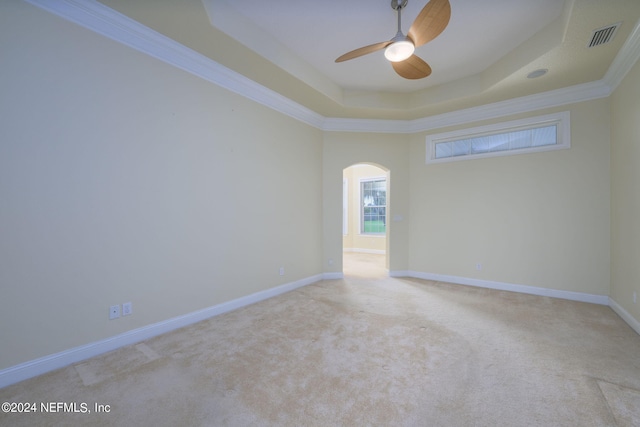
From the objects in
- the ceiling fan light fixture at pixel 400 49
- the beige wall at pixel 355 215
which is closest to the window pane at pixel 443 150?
the ceiling fan light fixture at pixel 400 49

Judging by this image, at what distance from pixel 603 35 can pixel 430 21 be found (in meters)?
1.86

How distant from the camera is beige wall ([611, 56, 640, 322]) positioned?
2883mm

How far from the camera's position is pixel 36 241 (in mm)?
2121

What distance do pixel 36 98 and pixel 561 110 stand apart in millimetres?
5941

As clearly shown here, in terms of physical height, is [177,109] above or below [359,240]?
above

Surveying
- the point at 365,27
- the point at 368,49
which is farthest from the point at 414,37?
the point at 365,27

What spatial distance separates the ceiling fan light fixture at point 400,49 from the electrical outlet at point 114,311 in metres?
3.42

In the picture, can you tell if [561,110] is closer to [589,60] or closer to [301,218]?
[589,60]

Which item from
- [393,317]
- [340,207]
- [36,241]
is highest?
[340,207]

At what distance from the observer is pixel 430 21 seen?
7.43 feet

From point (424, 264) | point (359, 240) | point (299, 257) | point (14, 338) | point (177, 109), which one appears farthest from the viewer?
point (359, 240)

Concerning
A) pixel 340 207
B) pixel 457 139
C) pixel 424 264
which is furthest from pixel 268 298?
pixel 457 139

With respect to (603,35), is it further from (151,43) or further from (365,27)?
(151,43)

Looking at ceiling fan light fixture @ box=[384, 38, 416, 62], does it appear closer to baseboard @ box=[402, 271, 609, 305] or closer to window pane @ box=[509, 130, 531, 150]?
window pane @ box=[509, 130, 531, 150]
